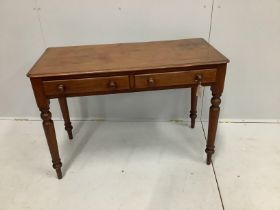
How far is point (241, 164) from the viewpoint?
62.0 inches

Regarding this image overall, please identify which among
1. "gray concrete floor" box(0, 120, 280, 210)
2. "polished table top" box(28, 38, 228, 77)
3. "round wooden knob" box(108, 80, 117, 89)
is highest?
"polished table top" box(28, 38, 228, 77)

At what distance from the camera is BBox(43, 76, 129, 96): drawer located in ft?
3.97

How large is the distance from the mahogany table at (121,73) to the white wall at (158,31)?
1.12 feet

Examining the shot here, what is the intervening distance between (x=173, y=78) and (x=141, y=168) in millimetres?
622

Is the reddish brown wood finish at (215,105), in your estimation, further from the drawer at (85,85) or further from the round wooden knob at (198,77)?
the drawer at (85,85)

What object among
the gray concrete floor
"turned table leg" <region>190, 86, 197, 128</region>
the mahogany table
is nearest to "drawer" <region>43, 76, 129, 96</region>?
the mahogany table

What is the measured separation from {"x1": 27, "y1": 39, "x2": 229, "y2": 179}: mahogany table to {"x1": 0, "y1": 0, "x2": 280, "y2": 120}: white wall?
34 cm

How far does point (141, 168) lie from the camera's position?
157 centimetres

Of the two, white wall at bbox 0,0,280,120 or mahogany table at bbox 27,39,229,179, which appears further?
white wall at bbox 0,0,280,120

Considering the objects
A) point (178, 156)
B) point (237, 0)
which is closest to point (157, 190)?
point (178, 156)

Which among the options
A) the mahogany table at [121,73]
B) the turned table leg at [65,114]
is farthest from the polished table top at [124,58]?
the turned table leg at [65,114]

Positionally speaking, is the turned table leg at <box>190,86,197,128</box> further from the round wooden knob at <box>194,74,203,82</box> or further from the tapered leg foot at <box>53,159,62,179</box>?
the tapered leg foot at <box>53,159,62,179</box>

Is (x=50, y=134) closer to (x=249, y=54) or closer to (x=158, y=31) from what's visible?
(x=158, y=31)

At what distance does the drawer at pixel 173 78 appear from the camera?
1244mm
